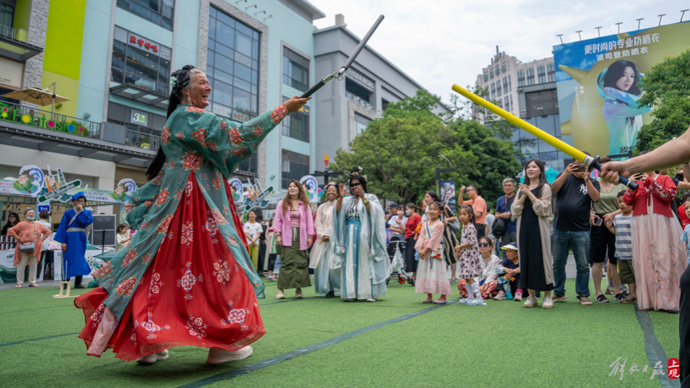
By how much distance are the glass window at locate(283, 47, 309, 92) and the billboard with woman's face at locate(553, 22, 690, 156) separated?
70.3 ft

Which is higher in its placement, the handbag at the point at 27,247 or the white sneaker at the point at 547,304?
the handbag at the point at 27,247

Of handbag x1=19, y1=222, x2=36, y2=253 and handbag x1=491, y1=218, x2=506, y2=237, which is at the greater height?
handbag x1=491, y1=218, x2=506, y2=237

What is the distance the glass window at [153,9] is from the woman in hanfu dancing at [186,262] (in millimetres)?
23257

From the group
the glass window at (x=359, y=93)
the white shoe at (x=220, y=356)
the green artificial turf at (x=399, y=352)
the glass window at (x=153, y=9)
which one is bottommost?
the green artificial turf at (x=399, y=352)

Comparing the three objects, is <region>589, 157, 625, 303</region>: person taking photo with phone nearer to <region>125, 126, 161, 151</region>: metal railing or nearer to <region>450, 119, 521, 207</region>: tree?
<region>125, 126, 161, 151</region>: metal railing

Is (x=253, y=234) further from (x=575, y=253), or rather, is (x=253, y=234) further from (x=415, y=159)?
(x=415, y=159)

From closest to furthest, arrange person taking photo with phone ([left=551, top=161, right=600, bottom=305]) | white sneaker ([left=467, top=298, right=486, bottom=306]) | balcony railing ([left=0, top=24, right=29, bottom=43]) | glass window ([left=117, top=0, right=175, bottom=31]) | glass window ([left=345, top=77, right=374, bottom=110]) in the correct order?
person taking photo with phone ([left=551, top=161, right=600, bottom=305]) → white sneaker ([left=467, top=298, right=486, bottom=306]) → balcony railing ([left=0, top=24, right=29, bottom=43]) → glass window ([left=117, top=0, right=175, bottom=31]) → glass window ([left=345, top=77, right=374, bottom=110])

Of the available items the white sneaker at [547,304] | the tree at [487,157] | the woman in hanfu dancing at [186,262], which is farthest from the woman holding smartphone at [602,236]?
the tree at [487,157]

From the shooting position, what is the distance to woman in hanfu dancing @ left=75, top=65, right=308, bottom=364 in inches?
104

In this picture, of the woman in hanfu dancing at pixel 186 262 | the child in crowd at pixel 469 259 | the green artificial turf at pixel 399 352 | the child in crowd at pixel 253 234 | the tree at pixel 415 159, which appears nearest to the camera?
the green artificial turf at pixel 399 352

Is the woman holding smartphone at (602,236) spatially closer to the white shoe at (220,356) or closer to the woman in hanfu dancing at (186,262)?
the woman in hanfu dancing at (186,262)

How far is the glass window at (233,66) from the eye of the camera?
89.0 feet

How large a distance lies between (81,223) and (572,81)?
1559 inches

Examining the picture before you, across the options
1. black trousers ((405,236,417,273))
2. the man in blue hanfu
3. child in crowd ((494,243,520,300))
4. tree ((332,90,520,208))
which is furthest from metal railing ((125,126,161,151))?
child in crowd ((494,243,520,300))
